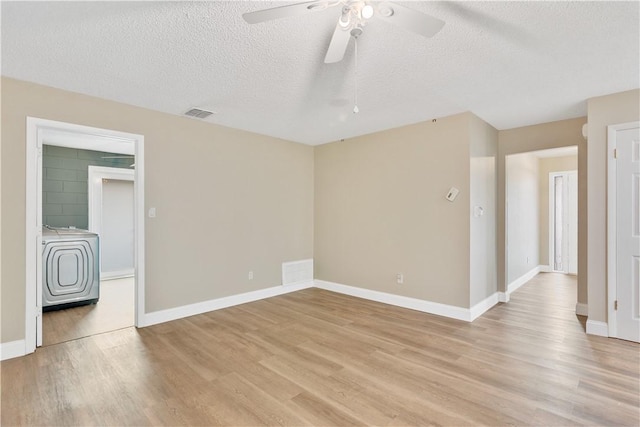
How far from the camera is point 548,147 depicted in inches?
164

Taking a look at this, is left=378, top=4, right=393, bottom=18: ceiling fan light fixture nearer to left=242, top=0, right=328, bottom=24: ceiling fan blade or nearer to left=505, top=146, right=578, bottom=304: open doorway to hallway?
left=242, top=0, right=328, bottom=24: ceiling fan blade

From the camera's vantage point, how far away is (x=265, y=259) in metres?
4.81

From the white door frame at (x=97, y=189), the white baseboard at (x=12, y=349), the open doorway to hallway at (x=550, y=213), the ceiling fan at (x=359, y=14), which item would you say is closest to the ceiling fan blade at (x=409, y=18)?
the ceiling fan at (x=359, y=14)

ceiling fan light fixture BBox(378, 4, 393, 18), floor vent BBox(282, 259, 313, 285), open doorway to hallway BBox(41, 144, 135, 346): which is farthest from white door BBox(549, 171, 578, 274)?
open doorway to hallway BBox(41, 144, 135, 346)

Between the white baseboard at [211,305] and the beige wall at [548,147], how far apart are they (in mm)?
3319

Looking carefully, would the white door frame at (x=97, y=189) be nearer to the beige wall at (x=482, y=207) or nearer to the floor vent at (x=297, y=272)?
the floor vent at (x=297, y=272)

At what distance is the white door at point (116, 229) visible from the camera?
241 inches

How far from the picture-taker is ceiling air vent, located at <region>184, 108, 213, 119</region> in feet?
11.9

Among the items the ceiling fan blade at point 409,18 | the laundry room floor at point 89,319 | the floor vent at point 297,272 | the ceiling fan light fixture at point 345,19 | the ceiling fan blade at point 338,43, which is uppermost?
the ceiling fan light fixture at point 345,19

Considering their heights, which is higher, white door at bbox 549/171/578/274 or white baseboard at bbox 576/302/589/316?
white door at bbox 549/171/578/274

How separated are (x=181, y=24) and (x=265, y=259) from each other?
3.43 m

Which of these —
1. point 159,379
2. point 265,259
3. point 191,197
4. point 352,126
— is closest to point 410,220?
point 352,126

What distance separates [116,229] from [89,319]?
2911 millimetres

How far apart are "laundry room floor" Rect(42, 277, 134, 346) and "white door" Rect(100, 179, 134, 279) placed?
137cm
